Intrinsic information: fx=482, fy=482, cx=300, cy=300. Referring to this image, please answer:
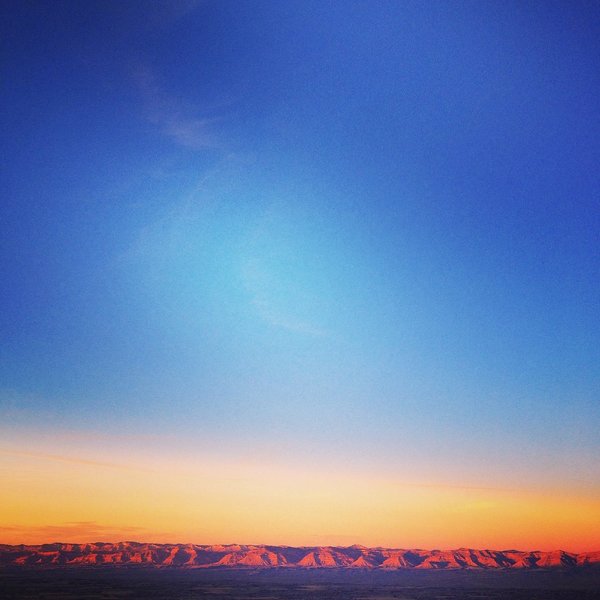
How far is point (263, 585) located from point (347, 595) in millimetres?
40654

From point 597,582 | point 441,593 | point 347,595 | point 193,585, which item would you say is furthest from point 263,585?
point 597,582

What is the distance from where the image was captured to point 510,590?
156 m

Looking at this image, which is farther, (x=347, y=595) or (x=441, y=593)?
(x=441, y=593)

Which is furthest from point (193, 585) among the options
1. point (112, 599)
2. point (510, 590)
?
point (510, 590)

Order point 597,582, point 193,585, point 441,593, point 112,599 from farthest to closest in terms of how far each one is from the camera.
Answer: point 597,582, point 193,585, point 441,593, point 112,599

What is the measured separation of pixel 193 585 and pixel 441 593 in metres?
80.1

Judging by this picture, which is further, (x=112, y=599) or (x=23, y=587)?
(x=23, y=587)

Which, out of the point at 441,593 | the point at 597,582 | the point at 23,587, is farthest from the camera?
the point at 597,582

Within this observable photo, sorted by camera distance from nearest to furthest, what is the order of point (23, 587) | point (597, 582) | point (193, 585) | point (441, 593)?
point (23, 587) → point (441, 593) → point (193, 585) → point (597, 582)

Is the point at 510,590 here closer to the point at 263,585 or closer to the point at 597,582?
the point at 597,582

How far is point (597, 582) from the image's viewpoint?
179 meters

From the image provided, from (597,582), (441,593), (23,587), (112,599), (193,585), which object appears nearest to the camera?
(112,599)

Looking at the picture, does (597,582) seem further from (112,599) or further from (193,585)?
(112,599)

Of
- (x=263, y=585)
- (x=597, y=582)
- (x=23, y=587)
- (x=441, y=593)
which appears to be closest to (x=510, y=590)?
(x=441, y=593)
